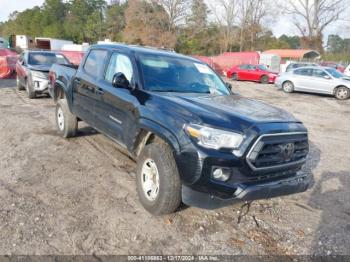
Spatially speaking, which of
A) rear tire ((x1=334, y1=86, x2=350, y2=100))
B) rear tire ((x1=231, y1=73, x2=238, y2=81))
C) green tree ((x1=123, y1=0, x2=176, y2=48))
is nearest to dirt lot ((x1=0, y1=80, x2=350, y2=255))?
rear tire ((x1=334, y1=86, x2=350, y2=100))

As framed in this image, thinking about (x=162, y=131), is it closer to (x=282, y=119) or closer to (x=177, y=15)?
(x=282, y=119)

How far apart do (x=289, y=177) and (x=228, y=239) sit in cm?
95

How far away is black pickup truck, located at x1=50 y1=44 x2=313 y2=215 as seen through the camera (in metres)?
3.17

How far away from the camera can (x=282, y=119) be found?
3.63 meters

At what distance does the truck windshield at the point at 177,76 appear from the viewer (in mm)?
4270

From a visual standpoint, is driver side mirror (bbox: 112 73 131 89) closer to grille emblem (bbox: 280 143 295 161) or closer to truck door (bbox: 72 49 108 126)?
truck door (bbox: 72 49 108 126)

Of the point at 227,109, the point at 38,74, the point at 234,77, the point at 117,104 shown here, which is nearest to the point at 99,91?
the point at 117,104

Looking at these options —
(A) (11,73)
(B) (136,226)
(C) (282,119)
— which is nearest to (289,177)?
(C) (282,119)

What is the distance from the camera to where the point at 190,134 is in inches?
127

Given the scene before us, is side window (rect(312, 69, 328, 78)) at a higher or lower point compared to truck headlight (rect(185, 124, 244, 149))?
higher

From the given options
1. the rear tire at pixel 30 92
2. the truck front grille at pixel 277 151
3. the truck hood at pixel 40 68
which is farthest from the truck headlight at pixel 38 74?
the truck front grille at pixel 277 151

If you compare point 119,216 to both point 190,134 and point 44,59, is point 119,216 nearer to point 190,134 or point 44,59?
point 190,134

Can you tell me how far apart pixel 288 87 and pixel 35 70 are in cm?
1360

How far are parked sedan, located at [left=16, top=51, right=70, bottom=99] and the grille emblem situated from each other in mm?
8927
